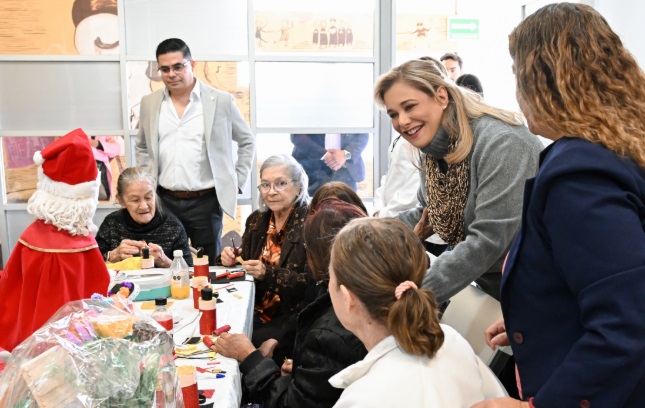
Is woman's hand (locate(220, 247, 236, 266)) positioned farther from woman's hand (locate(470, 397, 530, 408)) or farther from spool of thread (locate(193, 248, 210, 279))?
woman's hand (locate(470, 397, 530, 408))

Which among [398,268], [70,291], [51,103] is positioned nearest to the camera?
[398,268]

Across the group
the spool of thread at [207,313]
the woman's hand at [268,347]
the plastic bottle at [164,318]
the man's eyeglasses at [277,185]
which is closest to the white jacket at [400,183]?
the man's eyeglasses at [277,185]

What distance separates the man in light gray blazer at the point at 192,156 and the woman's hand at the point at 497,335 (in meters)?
2.56

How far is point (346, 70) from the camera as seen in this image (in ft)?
15.3

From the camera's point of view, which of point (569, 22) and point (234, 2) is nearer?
point (569, 22)

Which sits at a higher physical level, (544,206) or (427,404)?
(544,206)

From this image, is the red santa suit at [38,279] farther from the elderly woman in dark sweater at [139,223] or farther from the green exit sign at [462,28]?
the green exit sign at [462,28]

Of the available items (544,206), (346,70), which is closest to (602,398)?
(544,206)

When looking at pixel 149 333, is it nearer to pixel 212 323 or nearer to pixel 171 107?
pixel 212 323

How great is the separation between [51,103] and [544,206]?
4.19 meters

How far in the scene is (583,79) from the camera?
1040 mm

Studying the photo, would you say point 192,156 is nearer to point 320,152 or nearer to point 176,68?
point 176,68

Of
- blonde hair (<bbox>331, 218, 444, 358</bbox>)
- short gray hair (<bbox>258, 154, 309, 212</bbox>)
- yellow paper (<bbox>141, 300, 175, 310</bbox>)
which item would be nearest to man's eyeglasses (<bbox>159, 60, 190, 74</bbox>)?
short gray hair (<bbox>258, 154, 309, 212</bbox>)

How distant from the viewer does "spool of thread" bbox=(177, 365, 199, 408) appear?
54.3 inches
